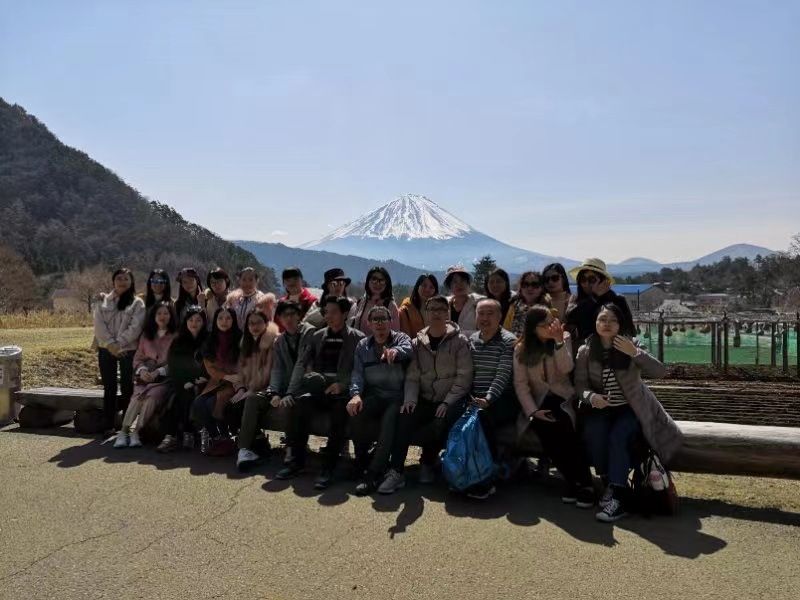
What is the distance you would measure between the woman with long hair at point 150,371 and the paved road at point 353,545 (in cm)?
105

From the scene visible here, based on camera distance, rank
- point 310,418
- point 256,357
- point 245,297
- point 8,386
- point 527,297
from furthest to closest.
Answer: point 8,386 → point 245,297 → point 256,357 → point 527,297 → point 310,418

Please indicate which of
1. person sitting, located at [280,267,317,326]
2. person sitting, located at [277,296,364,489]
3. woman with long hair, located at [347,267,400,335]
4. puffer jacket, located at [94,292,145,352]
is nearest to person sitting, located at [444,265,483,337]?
woman with long hair, located at [347,267,400,335]

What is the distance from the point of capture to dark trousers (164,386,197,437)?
19.4 ft

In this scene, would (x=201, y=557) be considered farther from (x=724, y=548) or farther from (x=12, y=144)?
(x=12, y=144)

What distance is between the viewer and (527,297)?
215 inches

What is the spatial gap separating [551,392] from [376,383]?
1.42 metres

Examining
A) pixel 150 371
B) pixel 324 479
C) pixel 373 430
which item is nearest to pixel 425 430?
pixel 373 430

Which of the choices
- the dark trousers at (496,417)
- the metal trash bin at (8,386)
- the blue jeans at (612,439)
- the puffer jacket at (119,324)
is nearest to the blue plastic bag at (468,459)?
the dark trousers at (496,417)

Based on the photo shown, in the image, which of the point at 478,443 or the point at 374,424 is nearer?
the point at 478,443

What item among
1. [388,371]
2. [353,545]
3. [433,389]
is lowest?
[353,545]

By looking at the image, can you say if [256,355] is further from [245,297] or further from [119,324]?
[119,324]

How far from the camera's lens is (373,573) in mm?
3295

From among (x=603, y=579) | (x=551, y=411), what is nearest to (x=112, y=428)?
(x=551, y=411)

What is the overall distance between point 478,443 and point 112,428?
417 centimetres
